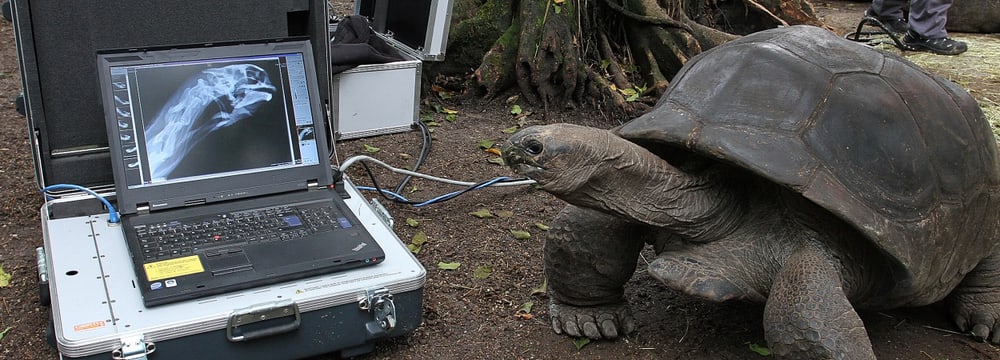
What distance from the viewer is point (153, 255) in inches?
98.0

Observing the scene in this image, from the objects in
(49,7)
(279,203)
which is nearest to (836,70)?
(279,203)

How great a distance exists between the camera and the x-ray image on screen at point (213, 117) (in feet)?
9.42

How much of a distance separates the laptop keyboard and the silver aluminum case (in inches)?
3.7

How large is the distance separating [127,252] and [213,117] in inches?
22.6

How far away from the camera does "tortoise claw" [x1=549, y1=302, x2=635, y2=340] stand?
285 cm

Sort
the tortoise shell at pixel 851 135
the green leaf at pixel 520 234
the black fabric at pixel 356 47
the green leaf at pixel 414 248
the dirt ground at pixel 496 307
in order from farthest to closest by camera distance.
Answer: the black fabric at pixel 356 47, the green leaf at pixel 520 234, the green leaf at pixel 414 248, the dirt ground at pixel 496 307, the tortoise shell at pixel 851 135

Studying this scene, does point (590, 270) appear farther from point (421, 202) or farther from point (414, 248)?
point (421, 202)

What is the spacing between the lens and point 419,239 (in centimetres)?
352

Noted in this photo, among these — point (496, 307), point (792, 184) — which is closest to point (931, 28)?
point (496, 307)

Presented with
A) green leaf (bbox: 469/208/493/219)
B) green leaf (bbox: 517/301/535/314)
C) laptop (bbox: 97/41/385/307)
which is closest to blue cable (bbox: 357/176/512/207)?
green leaf (bbox: 469/208/493/219)

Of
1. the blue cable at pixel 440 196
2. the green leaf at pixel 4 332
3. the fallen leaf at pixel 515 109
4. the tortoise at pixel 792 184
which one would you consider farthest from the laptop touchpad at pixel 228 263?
the fallen leaf at pixel 515 109

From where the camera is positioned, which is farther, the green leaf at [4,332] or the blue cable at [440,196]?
the blue cable at [440,196]

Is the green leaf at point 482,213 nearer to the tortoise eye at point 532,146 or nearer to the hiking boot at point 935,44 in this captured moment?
the tortoise eye at point 532,146

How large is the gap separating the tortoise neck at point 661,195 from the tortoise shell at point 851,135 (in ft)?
0.34
